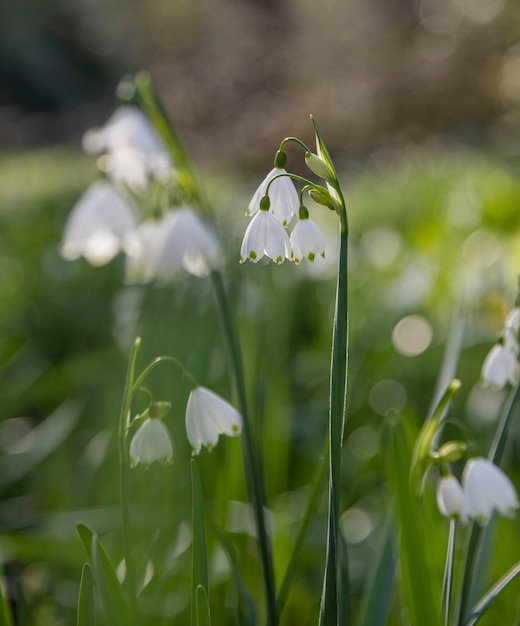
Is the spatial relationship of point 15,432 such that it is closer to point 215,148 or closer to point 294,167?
point 294,167

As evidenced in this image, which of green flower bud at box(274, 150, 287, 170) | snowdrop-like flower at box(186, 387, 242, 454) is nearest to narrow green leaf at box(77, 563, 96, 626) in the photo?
snowdrop-like flower at box(186, 387, 242, 454)

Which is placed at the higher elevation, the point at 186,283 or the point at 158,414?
the point at 186,283

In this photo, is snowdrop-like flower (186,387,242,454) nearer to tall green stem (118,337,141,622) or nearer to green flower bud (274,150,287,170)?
tall green stem (118,337,141,622)

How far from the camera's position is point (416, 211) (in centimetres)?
357

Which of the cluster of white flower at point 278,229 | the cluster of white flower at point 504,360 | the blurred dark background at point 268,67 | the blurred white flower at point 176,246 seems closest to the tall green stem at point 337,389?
the cluster of white flower at point 278,229

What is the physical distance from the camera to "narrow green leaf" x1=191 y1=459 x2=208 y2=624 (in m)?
0.70

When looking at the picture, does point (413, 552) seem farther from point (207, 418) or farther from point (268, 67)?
point (268, 67)

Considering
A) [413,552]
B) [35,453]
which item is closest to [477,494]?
[413,552]

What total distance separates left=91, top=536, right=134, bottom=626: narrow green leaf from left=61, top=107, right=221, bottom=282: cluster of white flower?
402 mm

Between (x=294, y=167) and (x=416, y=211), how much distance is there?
21.8ft

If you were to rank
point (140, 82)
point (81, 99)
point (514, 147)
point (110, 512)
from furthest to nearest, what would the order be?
point (81, 99), point (514, 147), point (110, 512), point (140, 82)

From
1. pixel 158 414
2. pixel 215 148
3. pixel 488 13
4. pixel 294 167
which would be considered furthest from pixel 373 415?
pixel 488 13

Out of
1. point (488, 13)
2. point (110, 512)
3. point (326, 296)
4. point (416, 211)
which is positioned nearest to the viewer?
point (110, 512)

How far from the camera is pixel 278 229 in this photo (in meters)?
0.71
